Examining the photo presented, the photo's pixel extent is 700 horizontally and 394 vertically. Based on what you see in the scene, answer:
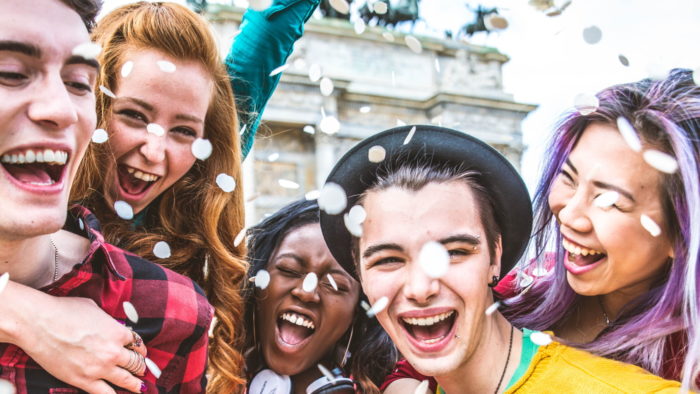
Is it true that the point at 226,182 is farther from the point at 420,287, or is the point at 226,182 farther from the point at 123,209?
the point at 420,287

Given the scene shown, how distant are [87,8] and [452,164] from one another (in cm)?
115

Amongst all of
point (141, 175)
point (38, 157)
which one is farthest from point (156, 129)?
point (38, 157)

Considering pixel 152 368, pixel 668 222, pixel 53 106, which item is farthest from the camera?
pixel 668 222

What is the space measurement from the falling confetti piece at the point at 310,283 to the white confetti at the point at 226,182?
523 millimetres

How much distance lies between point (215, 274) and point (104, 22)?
3.57 ft

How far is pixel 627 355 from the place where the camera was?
1.97 metres

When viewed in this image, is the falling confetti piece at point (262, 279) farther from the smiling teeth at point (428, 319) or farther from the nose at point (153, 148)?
the smiling teeth at point (428, 319)

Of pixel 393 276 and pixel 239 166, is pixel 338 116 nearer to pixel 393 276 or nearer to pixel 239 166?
pixel 239 166

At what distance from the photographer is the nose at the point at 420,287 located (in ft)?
6.21

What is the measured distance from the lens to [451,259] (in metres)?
1.98

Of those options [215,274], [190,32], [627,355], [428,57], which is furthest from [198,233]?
[428,57]

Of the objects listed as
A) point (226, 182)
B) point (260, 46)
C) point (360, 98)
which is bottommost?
point (360, 98)

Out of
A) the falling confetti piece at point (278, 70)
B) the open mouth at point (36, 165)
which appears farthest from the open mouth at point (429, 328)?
the falling confetti piece at point (278, 70)

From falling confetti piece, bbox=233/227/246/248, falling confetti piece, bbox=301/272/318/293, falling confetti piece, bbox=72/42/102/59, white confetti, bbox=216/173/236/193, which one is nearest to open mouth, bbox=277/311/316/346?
falling confetti piece, bbox=301/272/318/293
